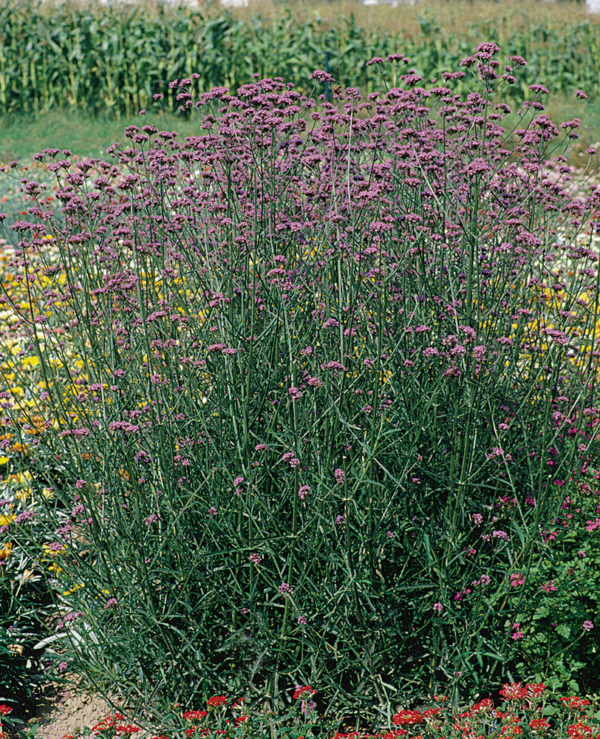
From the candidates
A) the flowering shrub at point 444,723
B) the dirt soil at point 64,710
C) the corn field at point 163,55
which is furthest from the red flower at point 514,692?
the corn field at point 163,55

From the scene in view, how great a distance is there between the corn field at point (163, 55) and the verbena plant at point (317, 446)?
17815 mm

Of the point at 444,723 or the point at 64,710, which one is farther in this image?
the point at 64,710

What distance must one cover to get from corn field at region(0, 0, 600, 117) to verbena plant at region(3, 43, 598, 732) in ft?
58.4

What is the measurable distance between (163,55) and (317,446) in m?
19.6

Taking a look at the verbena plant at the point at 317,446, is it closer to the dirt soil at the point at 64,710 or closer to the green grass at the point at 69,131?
the dirt soil at the point at 64,710

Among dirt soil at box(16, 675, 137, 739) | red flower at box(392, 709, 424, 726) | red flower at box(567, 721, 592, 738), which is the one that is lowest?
dirt soil at box(16, 675, 137, 739)

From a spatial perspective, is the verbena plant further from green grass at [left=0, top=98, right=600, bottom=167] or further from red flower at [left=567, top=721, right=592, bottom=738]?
green grass at [left=0, top=98, right=600, bottom=167]

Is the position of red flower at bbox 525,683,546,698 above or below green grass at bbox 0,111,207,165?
above

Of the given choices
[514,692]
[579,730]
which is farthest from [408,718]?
[579,730]

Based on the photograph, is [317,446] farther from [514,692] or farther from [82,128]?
[82,128]

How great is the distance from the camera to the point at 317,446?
2838mm

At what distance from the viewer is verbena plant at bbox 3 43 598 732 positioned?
2.82 meters

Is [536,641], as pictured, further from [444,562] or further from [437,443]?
[437,443]

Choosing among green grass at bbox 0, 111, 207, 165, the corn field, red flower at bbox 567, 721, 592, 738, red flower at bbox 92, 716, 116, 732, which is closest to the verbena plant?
red flower at bbox 92, 716, 116, 732
